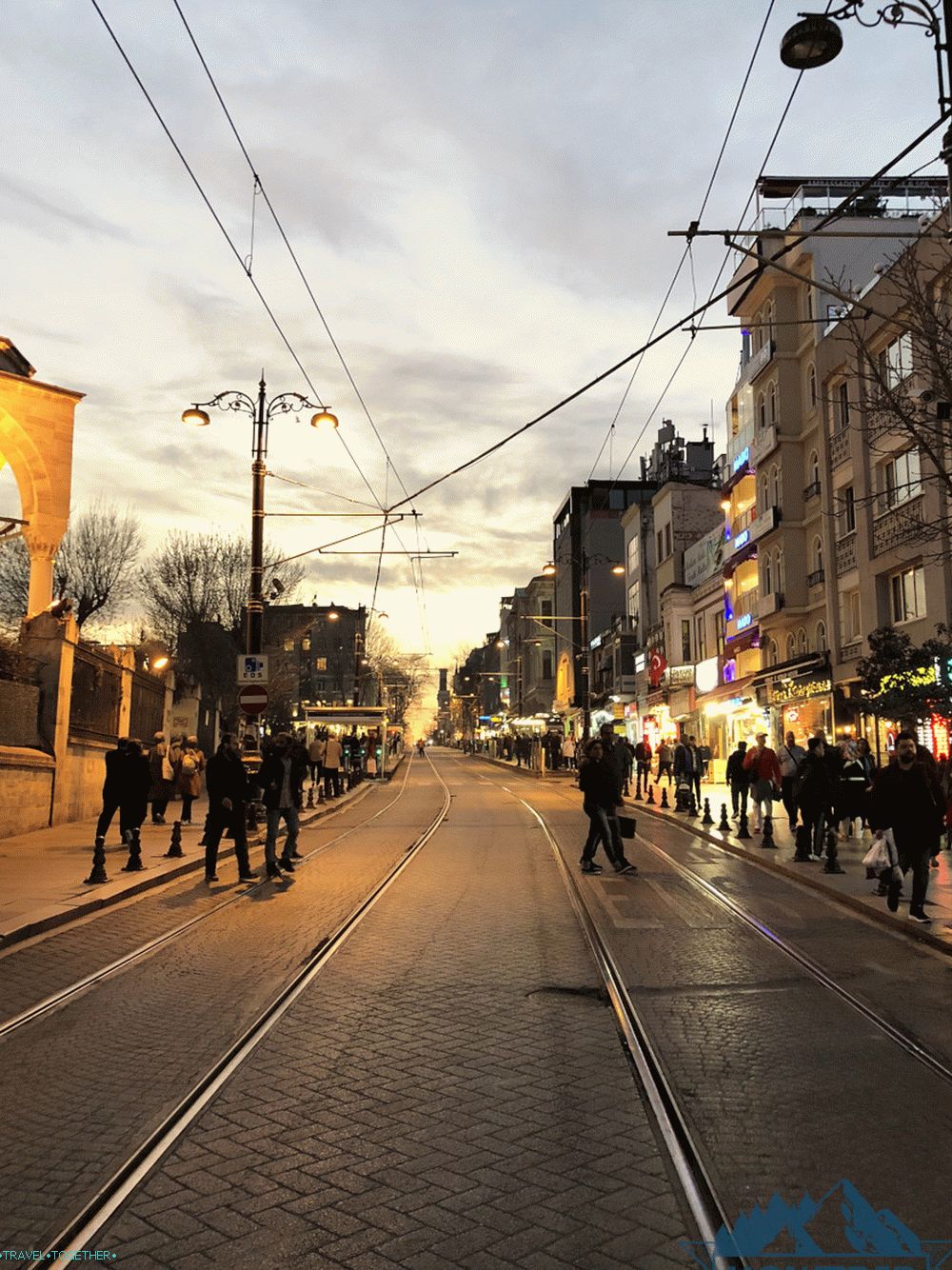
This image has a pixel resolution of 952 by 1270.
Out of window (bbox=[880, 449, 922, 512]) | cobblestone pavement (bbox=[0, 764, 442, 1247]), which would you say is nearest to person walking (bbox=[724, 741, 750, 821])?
window (bbox=[880, 449, 922, 512])

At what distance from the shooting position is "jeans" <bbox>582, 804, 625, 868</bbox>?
47.8 ft

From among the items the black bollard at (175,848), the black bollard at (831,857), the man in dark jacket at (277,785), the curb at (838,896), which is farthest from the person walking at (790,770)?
the black bollard at (175,848)

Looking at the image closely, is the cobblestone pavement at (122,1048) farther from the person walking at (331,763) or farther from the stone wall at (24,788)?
the person walking at (331,763)

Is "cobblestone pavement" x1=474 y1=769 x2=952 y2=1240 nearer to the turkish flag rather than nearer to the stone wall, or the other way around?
the stone wall

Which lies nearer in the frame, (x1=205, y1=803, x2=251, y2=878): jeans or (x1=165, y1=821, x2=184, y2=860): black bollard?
(x1=205, y1=803, x2=251, y2=878): jeans

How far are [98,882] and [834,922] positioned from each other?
797cm

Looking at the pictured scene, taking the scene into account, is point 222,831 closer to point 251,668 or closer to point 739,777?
point 251,668

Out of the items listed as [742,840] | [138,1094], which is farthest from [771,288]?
[138,1094]

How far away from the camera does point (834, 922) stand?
1075 cm

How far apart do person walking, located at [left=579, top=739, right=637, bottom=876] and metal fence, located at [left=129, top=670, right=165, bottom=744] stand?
14212 mm

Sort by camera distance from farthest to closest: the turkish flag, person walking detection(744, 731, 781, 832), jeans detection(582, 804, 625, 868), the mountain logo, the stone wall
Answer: the turkish flag
person walking detection(744, 731, 781, 832)
the stone wall
jeans detection(582, 804, 625, 868)
the mountain logo

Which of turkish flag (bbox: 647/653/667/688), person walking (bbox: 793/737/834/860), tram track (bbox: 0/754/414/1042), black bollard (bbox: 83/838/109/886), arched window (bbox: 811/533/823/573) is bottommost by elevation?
tram track (bbox: 0/754/414/1042)

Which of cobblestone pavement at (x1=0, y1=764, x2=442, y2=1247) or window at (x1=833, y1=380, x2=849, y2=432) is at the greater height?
window at (x1=833, y1=380, x2=849, y2=432)

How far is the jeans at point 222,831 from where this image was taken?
1341 centimetres
